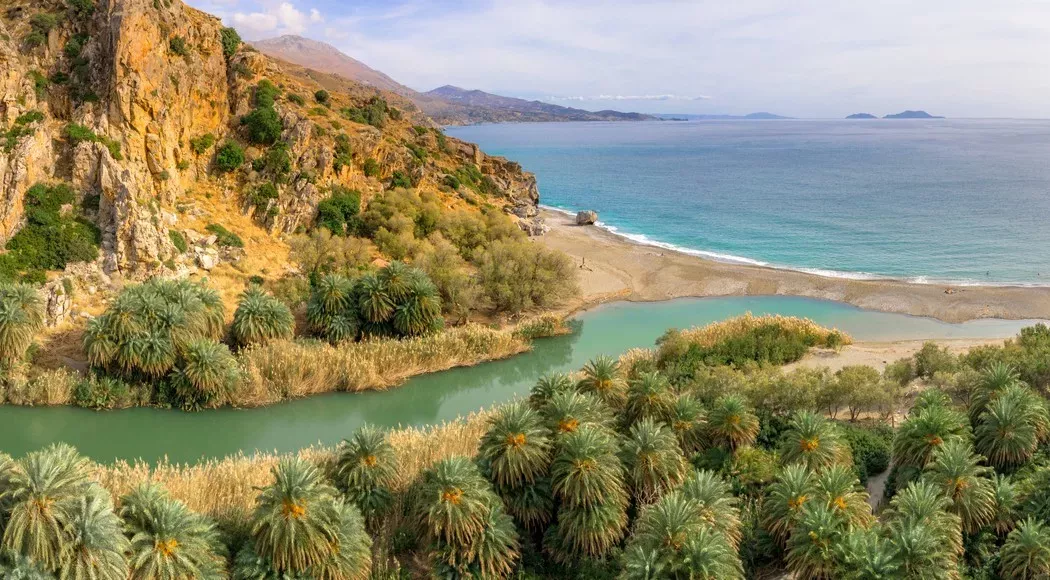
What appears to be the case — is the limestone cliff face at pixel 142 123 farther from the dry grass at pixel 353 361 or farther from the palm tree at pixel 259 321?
the dry grass at pixel 353 361

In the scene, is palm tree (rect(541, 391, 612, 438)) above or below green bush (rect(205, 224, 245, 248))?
below

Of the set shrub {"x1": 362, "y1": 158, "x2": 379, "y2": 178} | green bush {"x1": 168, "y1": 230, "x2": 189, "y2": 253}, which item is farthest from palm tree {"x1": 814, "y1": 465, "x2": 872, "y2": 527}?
shrub {"x1": 362, "y1": 158, "x2": 379, "y2": 178}

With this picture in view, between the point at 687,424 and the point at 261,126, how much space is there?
3618 cm

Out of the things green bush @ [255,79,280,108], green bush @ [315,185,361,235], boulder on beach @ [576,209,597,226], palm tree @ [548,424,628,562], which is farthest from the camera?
boulder on beach @ [576,209,597,226]

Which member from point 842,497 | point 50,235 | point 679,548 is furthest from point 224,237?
point 842,497

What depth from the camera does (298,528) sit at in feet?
49.3

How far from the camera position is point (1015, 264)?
169 feet

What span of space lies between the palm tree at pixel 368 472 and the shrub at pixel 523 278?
20.3m

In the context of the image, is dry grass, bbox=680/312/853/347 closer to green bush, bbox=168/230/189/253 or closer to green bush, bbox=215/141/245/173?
green bush, bbox=168/230/189/253

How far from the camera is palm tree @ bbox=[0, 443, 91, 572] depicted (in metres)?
13.4

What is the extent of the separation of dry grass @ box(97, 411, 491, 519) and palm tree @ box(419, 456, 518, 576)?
2711 millimetres

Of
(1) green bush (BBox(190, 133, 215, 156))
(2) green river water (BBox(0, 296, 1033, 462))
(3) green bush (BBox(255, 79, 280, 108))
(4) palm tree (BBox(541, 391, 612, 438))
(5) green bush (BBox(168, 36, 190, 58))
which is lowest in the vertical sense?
(2) green river water (BBox(0, 296, 1033, 462))

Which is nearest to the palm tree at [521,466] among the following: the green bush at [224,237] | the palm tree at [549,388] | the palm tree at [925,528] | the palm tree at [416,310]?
the palm tree at [549,388]

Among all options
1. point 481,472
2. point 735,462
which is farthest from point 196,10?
point 735,462
